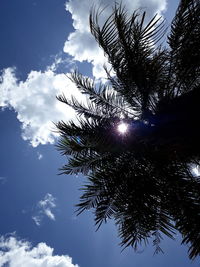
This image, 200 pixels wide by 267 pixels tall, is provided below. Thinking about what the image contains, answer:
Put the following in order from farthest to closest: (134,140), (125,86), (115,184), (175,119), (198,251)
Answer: (125,86) → (115,184) → (134,140) → (175,119) → (198,251)

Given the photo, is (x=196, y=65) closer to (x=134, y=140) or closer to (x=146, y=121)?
(x=146, y=121)

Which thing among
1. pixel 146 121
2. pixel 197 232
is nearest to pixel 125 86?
pixel 146 121

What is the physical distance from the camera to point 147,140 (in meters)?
4.57

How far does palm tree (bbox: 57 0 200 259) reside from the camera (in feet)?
→ 13.8

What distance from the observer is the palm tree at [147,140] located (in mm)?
4203

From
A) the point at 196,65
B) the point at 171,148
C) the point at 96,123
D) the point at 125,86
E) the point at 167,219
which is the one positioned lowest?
the point at 167,219

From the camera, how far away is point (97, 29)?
5039 mm

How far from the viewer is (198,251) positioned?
3482 mm

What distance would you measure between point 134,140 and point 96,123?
83 cm

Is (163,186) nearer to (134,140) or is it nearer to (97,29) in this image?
(134,140)

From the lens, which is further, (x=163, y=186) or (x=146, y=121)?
(x=146, y=121)

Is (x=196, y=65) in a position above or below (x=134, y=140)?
above

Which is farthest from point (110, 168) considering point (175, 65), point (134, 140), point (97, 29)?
point (97, 29)

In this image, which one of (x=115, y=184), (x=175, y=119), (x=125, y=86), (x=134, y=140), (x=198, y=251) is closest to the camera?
(x=198, y=251)
